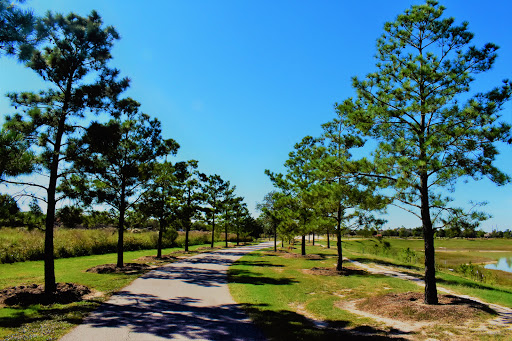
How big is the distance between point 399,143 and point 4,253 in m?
24.1

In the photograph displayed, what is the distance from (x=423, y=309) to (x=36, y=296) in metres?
11.9

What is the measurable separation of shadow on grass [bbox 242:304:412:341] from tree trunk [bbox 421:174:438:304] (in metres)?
3.15

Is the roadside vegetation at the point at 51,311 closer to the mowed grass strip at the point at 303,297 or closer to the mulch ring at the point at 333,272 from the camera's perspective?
the mowed grass strip at the point at 303,297

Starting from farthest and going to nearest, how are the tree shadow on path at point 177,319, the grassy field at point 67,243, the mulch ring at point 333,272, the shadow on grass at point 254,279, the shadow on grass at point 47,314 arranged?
the grassy field at point 67,243 → the mulch ring at point 333,272 → the shadow on grass at point 254,279 → the shadow on grass at point 47,314 → the tree shadow on path at point 177,319

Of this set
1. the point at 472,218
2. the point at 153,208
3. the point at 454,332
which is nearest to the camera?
the point at 454,332

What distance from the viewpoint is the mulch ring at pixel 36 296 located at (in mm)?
9203

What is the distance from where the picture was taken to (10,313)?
7.92m

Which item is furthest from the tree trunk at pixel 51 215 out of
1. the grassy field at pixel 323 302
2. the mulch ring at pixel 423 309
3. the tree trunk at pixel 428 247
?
the tree trunk at pixel 428 247

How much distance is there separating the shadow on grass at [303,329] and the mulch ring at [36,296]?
242 inches

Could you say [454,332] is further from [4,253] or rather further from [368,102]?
[4,253]

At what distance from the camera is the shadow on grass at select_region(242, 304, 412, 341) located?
645 centimetres

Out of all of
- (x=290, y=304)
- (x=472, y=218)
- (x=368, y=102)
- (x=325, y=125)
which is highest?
(x=325, y=125)

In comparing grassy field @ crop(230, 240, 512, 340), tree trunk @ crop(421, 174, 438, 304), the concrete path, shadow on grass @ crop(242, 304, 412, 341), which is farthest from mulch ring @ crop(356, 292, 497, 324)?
the concrete path

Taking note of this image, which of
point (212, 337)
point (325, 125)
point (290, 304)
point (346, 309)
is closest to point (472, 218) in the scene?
point (346, 309)
